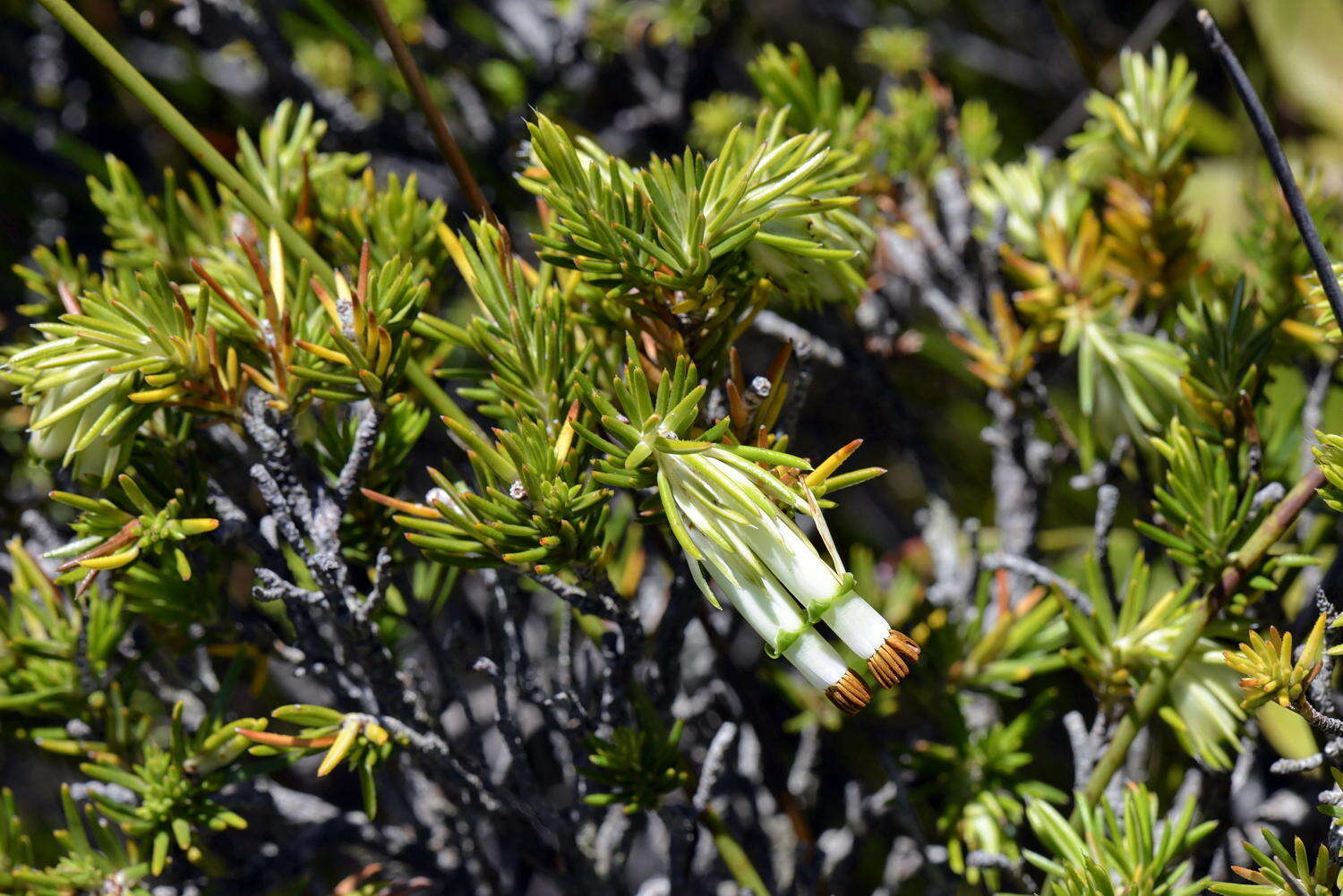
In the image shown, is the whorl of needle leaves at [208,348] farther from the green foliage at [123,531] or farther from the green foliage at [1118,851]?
the green foliage at [1118,851]

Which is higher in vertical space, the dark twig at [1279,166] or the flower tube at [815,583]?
the dark twig at [1279,166]

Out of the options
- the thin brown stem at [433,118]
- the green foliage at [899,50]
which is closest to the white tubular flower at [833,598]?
the thin brown stem at [433,118]

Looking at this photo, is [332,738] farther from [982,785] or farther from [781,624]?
[982,785]

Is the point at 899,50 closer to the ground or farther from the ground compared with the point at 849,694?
farther from the ground

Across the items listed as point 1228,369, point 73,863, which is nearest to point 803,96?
point 1228,369

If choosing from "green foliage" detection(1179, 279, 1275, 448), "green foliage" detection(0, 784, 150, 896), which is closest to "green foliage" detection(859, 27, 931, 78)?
"green foliage" detection(1179, 279, 1275, 448)

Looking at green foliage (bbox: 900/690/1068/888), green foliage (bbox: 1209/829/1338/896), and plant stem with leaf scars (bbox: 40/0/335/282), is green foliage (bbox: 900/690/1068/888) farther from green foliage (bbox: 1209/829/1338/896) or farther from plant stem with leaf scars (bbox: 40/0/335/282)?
plant stem with leaf scars (bbox: 40/0/335/282)
